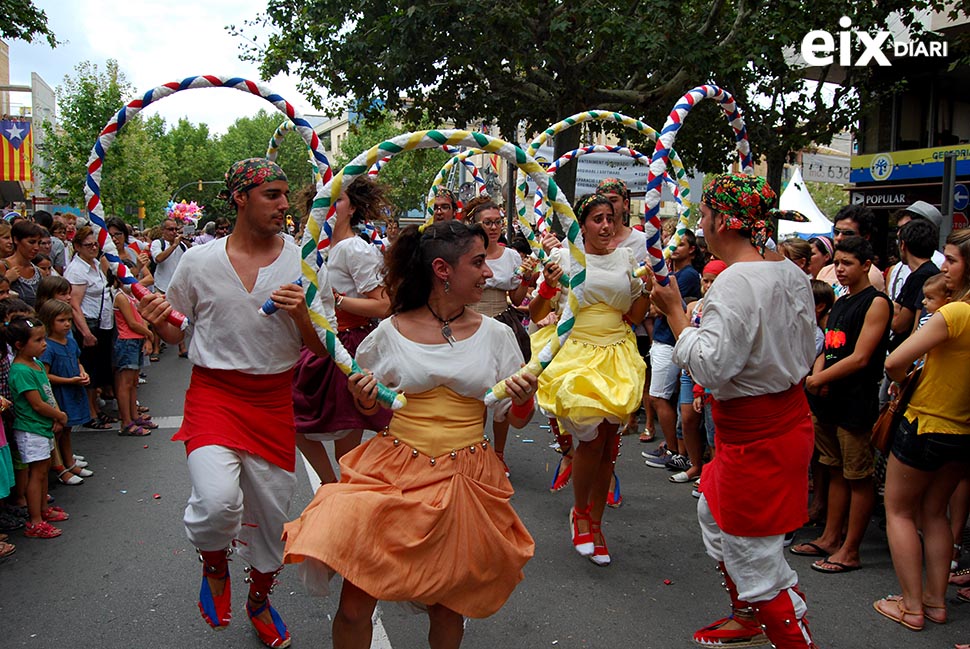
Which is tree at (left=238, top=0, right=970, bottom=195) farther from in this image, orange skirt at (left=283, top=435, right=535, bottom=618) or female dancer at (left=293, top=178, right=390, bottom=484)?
orange skirt at (left=283, top=435, right=535, bottom=618)

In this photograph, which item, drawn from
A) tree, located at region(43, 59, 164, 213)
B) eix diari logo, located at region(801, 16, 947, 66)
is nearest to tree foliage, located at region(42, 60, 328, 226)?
tree, located at region(43, 59, 164, 213)

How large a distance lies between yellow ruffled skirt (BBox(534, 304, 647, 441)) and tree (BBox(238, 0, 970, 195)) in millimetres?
7499

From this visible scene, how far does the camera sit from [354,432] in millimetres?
5203

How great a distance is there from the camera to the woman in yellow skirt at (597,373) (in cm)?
493

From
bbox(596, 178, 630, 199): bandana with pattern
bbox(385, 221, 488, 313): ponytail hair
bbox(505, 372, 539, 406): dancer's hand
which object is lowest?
bbox(505, 372, 539, 406): dancer's hand

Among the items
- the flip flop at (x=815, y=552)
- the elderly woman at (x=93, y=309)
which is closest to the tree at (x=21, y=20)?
the elderly woman at (x=93, y=309)

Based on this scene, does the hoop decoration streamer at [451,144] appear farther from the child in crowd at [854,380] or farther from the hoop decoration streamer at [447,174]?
the hoop decoration streamer at [447,174]

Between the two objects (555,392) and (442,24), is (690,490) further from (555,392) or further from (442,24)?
(442,24)

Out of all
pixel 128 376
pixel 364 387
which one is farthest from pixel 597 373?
pixel 128 376

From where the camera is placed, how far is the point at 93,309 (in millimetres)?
8703

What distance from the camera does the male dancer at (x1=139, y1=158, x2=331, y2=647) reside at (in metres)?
3.74

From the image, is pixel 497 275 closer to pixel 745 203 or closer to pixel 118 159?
pixel 745 203

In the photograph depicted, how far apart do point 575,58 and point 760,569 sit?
1088cm

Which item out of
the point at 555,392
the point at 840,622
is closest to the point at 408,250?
the point at 555,392
